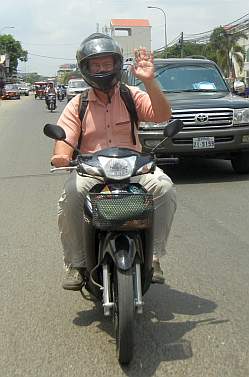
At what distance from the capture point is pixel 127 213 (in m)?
3.62

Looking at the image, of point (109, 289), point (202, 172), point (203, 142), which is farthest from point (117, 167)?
point (202, 172)

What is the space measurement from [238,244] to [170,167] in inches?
201

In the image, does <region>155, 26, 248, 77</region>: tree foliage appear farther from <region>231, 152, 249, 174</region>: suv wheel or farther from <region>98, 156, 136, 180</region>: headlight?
<region>98, 156, 136, 180</region>: headlight

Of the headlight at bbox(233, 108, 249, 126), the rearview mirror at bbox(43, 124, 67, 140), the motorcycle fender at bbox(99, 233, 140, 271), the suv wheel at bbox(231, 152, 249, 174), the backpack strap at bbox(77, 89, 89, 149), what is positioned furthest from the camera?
the suv wheel at bbox(231, 152, 249, 174)

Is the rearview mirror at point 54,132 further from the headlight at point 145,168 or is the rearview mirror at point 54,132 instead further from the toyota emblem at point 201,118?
the toyota emblem at point 201,118

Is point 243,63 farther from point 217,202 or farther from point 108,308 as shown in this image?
point 108,308

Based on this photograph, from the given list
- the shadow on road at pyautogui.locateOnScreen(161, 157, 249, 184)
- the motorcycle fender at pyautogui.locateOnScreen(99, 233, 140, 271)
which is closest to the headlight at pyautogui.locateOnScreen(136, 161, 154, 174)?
the motorcycle fender at pyautogui.locateOnScreen(99, 233, 140, 271)

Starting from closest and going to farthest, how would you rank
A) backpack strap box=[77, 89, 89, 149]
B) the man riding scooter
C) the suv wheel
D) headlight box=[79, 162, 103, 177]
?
headlight box=[79, 162, 103, 177]
the man riding scooter
backpack strap box=[77, 89, 89, 149]
the suv wheel

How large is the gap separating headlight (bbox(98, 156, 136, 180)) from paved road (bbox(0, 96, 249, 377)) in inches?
43.3

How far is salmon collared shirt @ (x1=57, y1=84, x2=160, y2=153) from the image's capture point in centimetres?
443

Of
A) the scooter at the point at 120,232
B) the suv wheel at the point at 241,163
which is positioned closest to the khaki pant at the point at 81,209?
the scooter at the point at 120,232

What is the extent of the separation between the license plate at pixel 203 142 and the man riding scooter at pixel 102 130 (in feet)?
16.6

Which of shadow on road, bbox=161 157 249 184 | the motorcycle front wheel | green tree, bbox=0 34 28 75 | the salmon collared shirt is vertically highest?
the salmon collared shirt

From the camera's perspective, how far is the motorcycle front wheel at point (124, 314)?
3.53 metres
